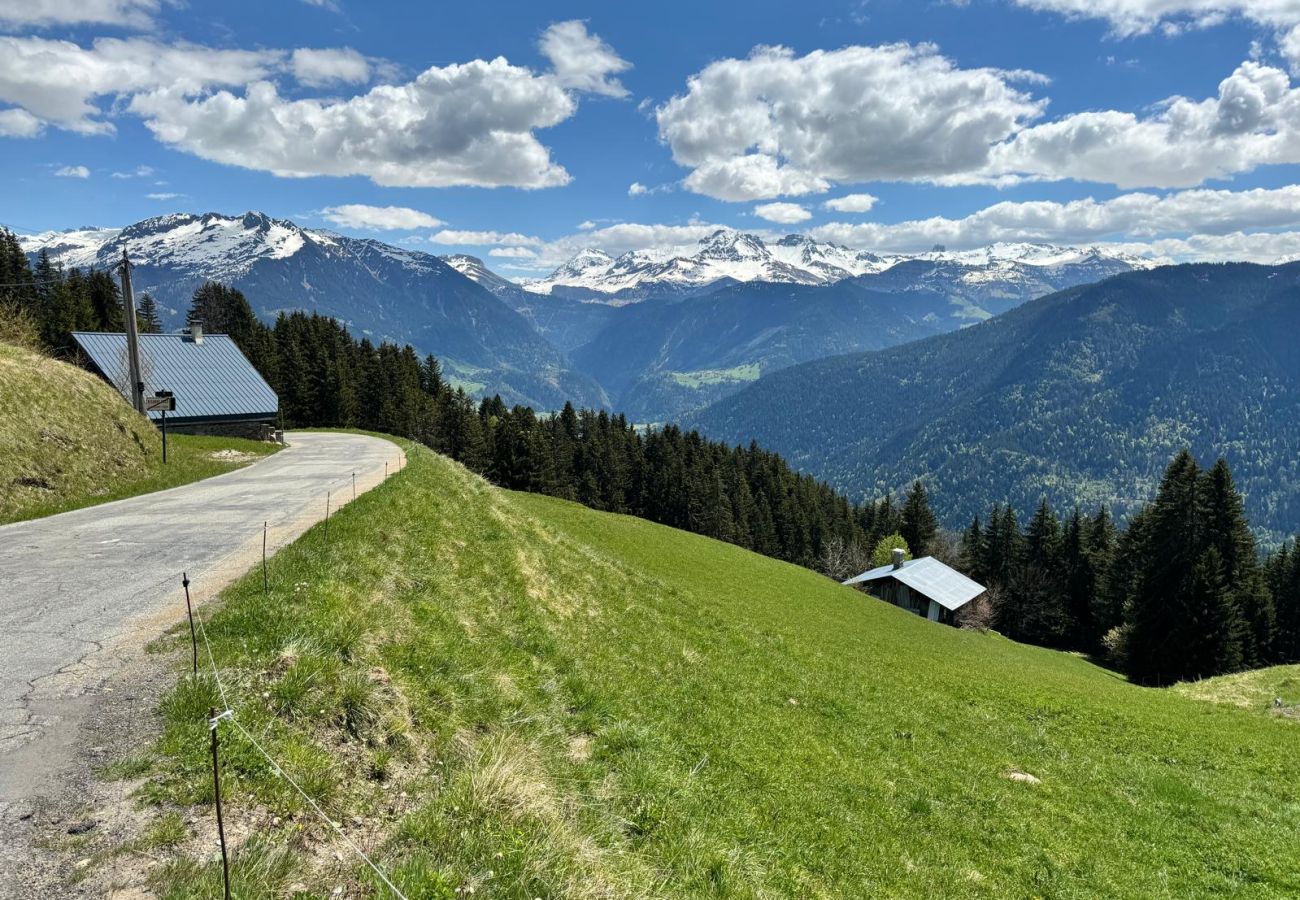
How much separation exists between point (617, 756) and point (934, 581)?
68964 millimetres

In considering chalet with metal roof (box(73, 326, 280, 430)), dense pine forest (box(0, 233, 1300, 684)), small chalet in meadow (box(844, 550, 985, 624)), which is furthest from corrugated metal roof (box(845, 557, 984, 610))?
chalet with metal roof (box(73, 326, 280, 430))

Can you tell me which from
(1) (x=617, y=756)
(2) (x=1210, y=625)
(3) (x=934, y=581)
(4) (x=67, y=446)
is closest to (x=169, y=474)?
(4) (x=67, y=446)

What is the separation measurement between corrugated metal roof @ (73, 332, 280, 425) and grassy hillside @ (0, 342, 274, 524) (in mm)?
16270

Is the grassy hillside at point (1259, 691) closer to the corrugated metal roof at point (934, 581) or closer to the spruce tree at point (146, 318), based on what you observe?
the corrugated metal roof at point (934, 581)

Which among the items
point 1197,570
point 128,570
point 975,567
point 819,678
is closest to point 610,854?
point 128,570

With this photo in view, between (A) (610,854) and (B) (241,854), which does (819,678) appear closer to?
(A) (610,854)

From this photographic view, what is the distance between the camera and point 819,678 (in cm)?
1917

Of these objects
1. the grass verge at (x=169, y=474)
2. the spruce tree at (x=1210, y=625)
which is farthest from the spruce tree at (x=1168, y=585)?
the grass verge at (x=169, y=474)

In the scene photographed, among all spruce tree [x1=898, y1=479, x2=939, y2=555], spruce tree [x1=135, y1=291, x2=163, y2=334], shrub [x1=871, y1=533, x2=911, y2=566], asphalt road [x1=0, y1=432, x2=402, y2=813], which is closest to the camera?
asphalt road [x1=0, y1=432, x2=402, y2=813]

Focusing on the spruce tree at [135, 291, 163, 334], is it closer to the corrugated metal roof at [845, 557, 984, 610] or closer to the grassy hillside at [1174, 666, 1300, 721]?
the corrugated metal roof at [845, 557, 984, 610]

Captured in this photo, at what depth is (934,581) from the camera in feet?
229

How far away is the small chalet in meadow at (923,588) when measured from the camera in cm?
6600

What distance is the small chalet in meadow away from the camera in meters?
66.0

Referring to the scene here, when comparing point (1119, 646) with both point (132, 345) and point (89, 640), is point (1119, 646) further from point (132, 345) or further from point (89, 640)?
point (132, 345)
